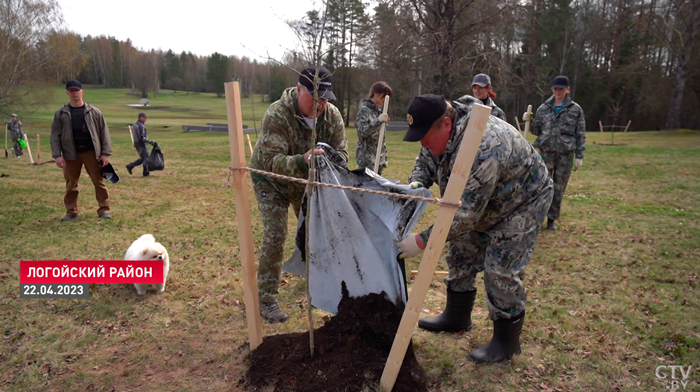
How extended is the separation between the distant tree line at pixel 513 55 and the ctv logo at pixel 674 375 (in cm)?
1184

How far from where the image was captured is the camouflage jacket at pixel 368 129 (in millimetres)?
6340

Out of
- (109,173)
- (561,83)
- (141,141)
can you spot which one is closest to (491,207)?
(561,83)

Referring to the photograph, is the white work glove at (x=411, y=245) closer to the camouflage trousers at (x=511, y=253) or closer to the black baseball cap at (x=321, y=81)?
the camouflage trousers at (x=511, y=253)

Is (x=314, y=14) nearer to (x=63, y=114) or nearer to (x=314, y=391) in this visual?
(x=314, y=391)

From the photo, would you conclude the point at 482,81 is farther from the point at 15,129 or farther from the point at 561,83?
the point at 15,129

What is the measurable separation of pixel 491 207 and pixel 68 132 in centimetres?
653

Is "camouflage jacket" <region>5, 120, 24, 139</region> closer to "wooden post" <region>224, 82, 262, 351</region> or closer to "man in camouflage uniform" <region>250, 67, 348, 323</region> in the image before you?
"man in camouflage uniform" <region>250, 67, 348, 323</region>

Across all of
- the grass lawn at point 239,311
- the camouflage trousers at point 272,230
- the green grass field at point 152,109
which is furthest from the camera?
the green grass field at point 152,109

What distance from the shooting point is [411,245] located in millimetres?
2586

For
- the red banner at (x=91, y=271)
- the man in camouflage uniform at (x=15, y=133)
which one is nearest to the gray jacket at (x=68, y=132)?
the red banner at (x=91, y=271)

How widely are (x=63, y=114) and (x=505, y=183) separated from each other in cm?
666

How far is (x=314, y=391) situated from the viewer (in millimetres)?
2715

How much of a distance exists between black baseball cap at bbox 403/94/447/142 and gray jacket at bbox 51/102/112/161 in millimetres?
5755

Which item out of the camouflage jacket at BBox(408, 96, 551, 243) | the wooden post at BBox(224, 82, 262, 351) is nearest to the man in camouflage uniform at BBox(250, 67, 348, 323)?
the wooden post at BBox(224, 82, 262, 351)
